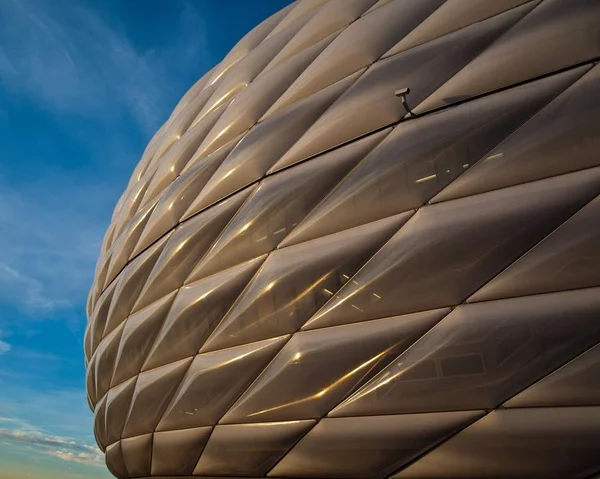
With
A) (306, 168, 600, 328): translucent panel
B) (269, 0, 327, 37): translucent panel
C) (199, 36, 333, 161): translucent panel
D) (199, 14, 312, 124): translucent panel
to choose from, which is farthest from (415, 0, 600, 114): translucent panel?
(269, 0, 327, 37): translucent panel

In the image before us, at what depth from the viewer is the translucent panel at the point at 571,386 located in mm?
4152

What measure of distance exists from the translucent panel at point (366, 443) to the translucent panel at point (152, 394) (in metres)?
2.25

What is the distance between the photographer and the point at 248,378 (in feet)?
20.2

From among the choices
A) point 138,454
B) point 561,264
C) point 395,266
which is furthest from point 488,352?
point 138,454

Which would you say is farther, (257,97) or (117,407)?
(117,407)

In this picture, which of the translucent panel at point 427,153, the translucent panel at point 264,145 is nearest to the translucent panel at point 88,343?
the translucent panel at point 264,145

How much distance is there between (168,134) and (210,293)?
535cm

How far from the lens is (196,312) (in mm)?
7121

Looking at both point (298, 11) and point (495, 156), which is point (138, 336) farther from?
point (298, 11)

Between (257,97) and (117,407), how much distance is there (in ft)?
19.0

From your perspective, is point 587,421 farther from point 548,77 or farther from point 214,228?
point 214,228

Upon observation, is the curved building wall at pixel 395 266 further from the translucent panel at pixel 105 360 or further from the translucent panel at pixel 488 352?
the translucent panel at pixel 105 360

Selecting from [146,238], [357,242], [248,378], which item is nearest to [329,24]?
[357,242]

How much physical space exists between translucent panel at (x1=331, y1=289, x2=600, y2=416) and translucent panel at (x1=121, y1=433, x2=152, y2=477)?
4394 mm
